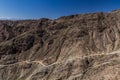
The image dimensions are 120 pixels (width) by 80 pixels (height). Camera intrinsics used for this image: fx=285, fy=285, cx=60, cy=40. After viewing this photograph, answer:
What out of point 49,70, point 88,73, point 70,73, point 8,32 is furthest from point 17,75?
point 8,32

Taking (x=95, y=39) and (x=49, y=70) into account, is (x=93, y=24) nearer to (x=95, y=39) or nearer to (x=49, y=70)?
(x=95, y=39)

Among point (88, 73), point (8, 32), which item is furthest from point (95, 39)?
point (8, 32)

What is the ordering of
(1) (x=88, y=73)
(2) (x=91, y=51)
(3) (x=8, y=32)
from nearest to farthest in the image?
(1) (x=88, y=73) → (2) (x=91, y=51) → (3) (x=8, y=32)

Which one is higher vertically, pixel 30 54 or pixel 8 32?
pixel 8 32

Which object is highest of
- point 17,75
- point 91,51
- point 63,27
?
point 63,27

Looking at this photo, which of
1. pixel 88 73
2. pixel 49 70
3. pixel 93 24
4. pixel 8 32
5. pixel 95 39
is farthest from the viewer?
pixel 8 32

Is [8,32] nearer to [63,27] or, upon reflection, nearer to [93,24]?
[63,27]

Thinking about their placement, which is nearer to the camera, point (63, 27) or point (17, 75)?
point (17, 75)
